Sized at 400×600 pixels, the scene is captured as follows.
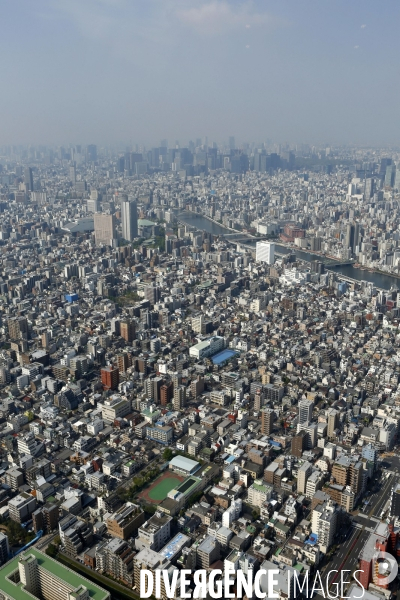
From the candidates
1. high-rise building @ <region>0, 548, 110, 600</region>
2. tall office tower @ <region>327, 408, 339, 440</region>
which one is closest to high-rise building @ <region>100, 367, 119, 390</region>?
tall office tower @ <region>327, 408, 339, 440</region>

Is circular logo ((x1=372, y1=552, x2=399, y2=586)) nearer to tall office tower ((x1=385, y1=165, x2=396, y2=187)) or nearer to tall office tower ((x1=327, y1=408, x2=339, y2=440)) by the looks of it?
tall office tower ((x1=327, y1=408, x2=339, y2=440))

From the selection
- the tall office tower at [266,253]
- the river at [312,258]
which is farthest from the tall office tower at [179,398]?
the tall office tower at [266,253]

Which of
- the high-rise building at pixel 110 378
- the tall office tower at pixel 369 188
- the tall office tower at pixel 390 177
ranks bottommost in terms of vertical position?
the high-rise building at pixel 110 378

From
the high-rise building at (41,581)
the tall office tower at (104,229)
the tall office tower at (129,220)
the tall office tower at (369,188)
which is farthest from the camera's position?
the tall office tower at (369,188)

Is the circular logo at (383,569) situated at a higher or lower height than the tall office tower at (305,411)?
lower

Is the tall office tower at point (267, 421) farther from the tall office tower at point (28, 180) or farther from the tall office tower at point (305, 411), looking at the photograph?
the tall office tower at point (28, 180)

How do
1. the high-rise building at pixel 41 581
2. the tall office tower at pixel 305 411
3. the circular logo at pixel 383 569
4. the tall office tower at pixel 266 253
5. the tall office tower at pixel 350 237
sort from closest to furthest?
the high-rise building at pixel 41 581
the circular logo at pixel 383 569
the tall office tower at pixel 305 411
the tall office tower at pixel 266 253
the tall office tower at pixel 350 237
